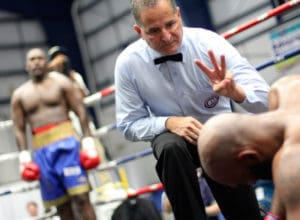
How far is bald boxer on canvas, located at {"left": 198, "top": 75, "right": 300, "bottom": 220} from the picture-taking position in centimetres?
100

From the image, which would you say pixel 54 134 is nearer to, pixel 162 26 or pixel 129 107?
pixel 129 107

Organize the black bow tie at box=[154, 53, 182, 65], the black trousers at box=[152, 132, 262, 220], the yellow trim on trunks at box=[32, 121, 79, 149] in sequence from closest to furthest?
the black trousers at box=[152, 132, 262, 220] < the black bow tie at box=[154, 53, 182, 65] < the yellow trim on trunks at box=[32, 121, 79, 149]

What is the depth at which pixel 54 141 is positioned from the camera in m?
2.81

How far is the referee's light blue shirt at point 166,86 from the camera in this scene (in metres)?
1.75

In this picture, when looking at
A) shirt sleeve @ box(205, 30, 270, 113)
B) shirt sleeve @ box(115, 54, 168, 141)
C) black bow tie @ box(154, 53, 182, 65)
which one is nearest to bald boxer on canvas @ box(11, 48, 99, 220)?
shirt sleeve @ box(115, 54, 168, 141)

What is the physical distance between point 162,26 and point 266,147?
25.7 inches

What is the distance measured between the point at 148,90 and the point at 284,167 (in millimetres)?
839

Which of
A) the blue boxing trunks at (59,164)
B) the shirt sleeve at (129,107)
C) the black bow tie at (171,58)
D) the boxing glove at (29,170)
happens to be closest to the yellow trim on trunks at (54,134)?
the blue boxing trunks at (59,164)

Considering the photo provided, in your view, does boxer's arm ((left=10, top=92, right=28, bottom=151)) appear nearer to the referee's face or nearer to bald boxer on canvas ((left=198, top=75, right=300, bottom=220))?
the referee's face

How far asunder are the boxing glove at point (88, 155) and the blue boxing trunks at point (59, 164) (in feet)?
0.13

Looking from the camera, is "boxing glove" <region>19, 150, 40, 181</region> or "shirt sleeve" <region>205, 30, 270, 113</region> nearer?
"shirt sleeve" <region>205, 30, 270, 113</region>

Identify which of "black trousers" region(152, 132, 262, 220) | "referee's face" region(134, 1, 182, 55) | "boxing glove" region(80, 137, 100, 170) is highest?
"referee's face" region(134, 1, 182, 55)

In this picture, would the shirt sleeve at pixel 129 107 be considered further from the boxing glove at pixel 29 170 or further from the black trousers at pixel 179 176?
the boxing glove at pixel 29 170

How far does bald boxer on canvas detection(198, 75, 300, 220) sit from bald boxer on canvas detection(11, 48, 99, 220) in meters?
1.55
